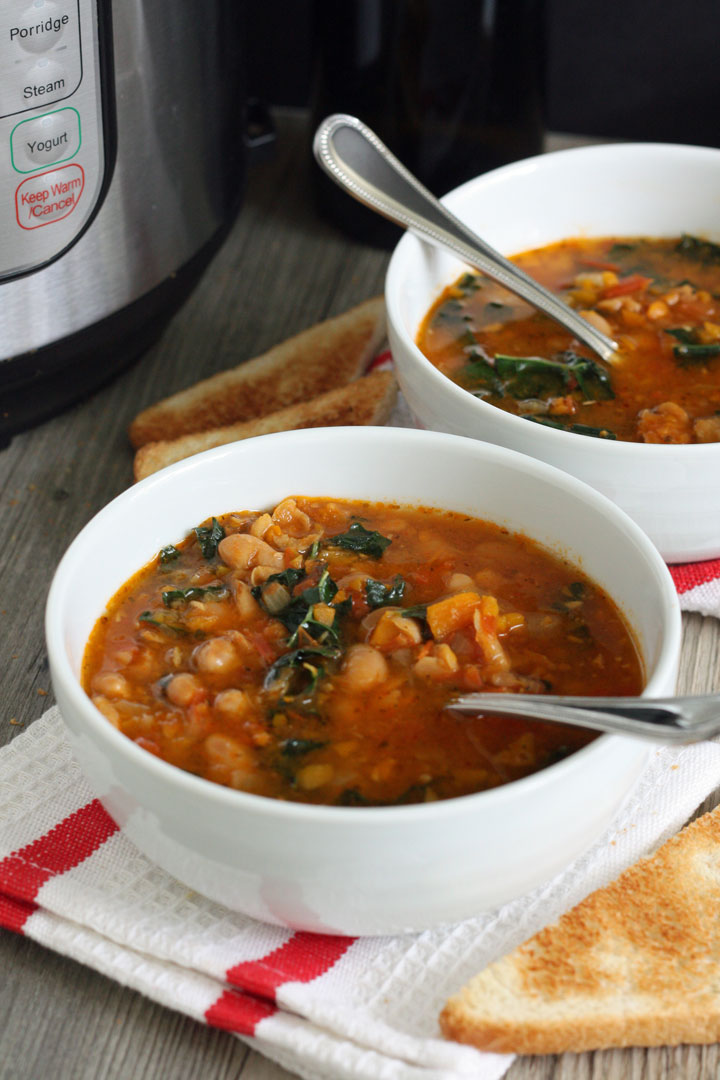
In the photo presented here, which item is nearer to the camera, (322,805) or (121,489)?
(322,805)

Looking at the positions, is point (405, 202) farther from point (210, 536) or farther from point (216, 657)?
point (216, 657)

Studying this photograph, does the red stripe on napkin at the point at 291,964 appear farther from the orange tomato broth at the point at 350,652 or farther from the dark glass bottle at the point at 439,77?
the dark glass bottle at the point at 439,77

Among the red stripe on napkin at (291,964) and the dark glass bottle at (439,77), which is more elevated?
→ the dark glass bottle at (439,77)

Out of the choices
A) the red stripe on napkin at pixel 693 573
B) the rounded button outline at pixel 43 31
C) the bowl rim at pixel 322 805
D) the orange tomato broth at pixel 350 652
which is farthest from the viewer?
the red stripe on napkin at pixel 693 573

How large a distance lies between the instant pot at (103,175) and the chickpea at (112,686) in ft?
3.04

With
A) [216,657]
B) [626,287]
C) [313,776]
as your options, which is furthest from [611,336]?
[313,776]

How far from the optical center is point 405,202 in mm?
2795

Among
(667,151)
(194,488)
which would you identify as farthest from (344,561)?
(667,151)

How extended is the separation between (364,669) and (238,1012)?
1.70 ft

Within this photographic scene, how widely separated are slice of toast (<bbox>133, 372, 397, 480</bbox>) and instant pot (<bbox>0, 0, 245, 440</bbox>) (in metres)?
0.31

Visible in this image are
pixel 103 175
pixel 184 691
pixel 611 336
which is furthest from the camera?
pixel 611 336

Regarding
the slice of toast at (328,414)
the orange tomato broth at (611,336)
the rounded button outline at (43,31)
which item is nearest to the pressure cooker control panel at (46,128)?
the rounded button outline at (43,31)

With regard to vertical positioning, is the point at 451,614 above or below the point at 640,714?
below

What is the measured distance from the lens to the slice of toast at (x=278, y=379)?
2.95 metres
